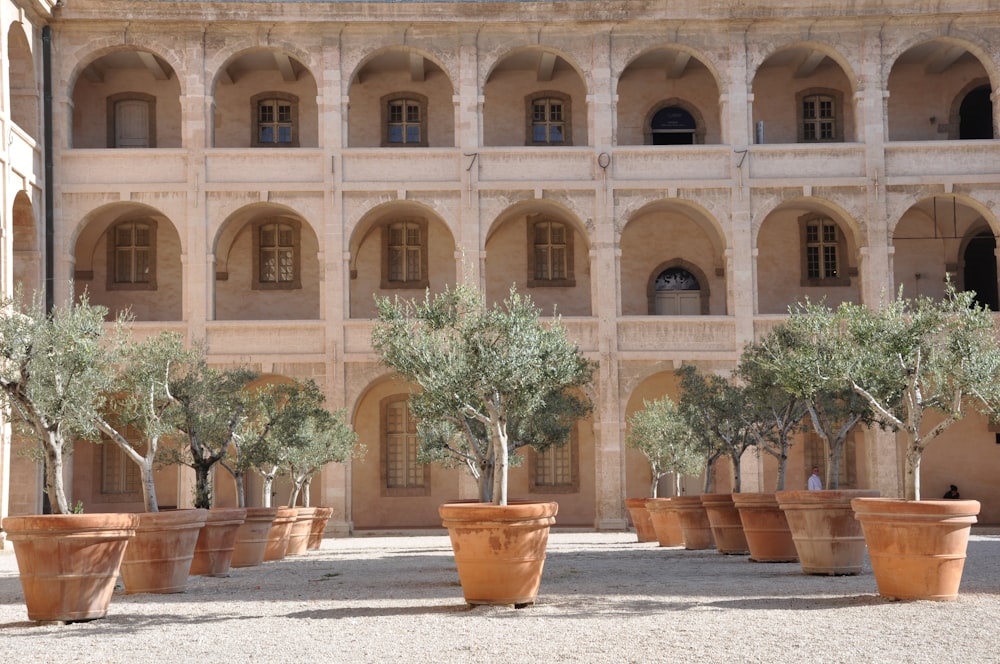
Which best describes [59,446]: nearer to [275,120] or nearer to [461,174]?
[461,174]

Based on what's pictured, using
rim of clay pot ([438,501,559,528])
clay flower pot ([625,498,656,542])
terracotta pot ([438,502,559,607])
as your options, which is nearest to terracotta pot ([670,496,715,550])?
clay flower pot ([625,498,656,542])

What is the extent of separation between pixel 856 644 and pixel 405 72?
2307 centimetres

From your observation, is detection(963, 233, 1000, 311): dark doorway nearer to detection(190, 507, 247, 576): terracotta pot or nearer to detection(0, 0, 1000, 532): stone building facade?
detection(0, 0, 1000, 532): stone building facade

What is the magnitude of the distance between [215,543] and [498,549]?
5.22 meters

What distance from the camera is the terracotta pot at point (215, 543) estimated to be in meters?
14.6

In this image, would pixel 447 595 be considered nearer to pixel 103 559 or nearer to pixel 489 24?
pixel 103 559

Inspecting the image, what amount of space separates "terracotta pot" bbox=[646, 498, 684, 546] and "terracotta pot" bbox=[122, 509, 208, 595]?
889 centimetres

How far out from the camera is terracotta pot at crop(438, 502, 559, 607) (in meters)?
10.7

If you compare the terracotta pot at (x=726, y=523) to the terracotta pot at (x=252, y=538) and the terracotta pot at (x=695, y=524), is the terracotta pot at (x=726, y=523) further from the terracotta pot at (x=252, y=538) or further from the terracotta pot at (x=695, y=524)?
the terracotta pot at (x=252, y=538)

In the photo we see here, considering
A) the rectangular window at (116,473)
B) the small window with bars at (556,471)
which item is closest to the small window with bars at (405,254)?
the small window with bars at (556,471)

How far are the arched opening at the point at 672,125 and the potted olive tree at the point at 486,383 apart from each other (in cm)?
1724

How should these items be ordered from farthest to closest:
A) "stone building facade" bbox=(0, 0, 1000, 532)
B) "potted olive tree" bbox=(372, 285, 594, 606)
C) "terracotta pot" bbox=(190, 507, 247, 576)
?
"stone building facade" bbox=(0, 0, 1000, 532) < "terracotta pot" bbox=(190, 507, 247, 576) < "potted olive tree" bbox=(372, 285, 594, 606)

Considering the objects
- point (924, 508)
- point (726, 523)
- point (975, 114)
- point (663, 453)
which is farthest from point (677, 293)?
point (924, 508)

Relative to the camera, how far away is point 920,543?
405 inches
